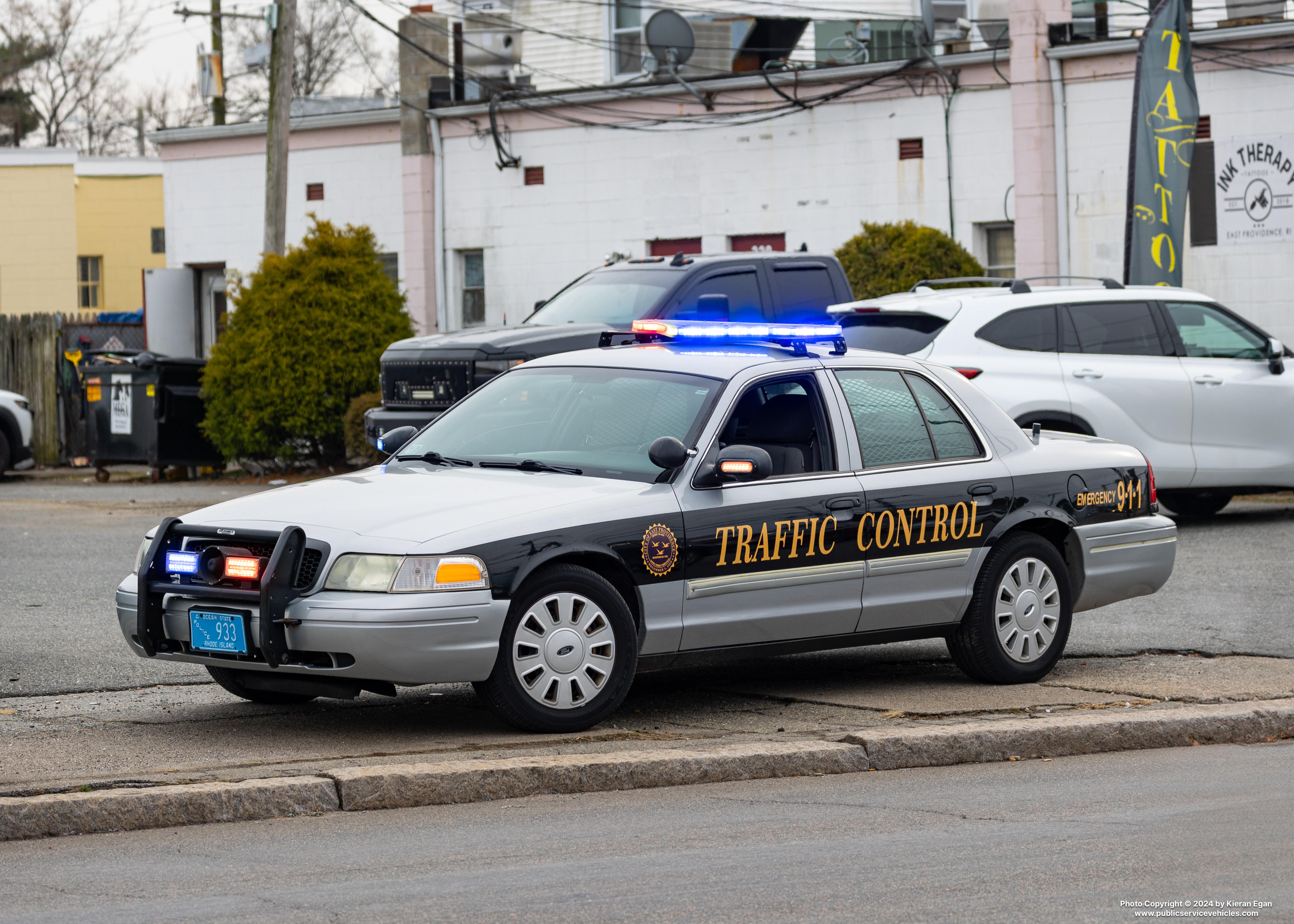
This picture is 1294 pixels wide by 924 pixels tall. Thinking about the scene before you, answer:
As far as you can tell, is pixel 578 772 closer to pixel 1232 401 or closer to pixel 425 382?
pixel 1232 401

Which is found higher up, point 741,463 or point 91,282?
point 91,282

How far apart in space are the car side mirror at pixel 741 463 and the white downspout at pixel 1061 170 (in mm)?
15620

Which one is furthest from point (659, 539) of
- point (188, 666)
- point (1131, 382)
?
point (1131, 382)

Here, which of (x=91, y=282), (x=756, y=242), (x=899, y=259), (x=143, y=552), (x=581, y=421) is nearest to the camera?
(x=143, y=552)

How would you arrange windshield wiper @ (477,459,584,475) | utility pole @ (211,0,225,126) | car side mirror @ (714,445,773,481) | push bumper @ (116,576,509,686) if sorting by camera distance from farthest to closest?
utility pole @ (211,0,225,126) → windshield wiper @ (477,459,584,475) → car side mirror @ (714,445,773,481) → push bumper @ (116,576,509,686)

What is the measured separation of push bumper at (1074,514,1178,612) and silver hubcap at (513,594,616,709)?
9.04ft

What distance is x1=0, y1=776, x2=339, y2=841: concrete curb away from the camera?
597 centimetres

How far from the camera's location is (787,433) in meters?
8.12

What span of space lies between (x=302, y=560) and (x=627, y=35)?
23694 mm

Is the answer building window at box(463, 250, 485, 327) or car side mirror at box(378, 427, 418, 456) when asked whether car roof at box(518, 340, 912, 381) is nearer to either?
car side mirror at box(378, 427, 418, 456)

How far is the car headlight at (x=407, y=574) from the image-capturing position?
6.83 metres

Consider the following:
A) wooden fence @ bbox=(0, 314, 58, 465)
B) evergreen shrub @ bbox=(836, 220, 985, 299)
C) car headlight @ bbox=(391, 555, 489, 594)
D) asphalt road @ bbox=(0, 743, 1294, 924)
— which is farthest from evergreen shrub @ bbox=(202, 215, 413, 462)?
asphalt road @ bbox=(0, 743, 1294, 924)

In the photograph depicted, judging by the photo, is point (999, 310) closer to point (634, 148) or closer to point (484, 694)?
point (484, 694)

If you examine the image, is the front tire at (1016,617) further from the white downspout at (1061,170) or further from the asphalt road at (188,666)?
the white downspout at (1061,170)
